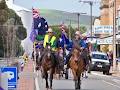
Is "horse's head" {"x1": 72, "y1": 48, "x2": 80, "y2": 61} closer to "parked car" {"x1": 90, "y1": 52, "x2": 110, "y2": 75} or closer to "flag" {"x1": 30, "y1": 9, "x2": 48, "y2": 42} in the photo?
"flag" {"x1": 30, "y1": 9, "x2": 48, "y2": 42}

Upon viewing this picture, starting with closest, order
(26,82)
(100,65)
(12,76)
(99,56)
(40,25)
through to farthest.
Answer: (12,76), (26,82), (40,25), (100,65), (99,56)

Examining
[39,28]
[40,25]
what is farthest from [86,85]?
[40,25]

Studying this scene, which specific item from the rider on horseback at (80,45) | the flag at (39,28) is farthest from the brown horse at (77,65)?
the flag at (39,28)

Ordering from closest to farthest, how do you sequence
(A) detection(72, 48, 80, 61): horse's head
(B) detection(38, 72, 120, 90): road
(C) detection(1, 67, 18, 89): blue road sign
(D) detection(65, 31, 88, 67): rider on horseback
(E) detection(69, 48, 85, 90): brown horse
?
1. (C) detection(1, 67, 18, 89): blue road sign
2. (D) detection(65, 31, 88, 67): rider on horseback
3. (A) detection(72, 48, 80, 61): horse's head
4. (E) detection(69, 48, 85, 90): brown horse
5. (B) detection(38, 72, 120, 90): road

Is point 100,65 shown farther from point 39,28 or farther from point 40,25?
point 39,28

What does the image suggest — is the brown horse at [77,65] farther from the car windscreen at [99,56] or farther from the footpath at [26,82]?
the car windscreen at [99,56]

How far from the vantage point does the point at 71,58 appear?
22703 millimetres

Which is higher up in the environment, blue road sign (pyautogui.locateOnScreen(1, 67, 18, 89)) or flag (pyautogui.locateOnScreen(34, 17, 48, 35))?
flag (pyautogui.locateOnScreen(34, 17, 48, 35))

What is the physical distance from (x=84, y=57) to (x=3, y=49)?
209 ft

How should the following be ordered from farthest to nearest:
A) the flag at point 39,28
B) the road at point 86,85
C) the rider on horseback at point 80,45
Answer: the flag at point 39,28, the road at point 86,85, the rider on horseback at point 80,45

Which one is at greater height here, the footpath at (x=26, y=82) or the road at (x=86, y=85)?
the footpath at (x=26, y=82)

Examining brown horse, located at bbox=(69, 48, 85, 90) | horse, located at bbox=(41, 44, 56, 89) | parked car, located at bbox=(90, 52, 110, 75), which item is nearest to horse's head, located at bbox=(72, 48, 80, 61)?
brown horse, located at bbox=(69, 48, 85, 90)

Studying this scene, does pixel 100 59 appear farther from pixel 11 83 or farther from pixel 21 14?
pixel 21 14

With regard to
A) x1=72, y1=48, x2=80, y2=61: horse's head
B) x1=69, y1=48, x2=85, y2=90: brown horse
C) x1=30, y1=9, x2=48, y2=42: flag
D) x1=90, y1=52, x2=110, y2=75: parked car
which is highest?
x1=30, y1=9, x2=48, y2=42: flag
